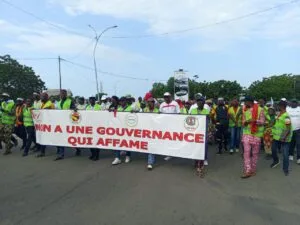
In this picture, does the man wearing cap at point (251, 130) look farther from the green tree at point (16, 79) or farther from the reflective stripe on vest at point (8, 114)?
the green tree at point (16, 79)

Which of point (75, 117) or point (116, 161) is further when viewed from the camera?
point (75, 117)

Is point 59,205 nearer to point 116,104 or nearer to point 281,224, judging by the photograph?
point 281,224

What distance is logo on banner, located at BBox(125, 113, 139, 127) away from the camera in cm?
966

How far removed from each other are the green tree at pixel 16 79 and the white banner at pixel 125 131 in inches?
2261

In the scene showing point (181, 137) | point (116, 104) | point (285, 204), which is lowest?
point (285, 204)

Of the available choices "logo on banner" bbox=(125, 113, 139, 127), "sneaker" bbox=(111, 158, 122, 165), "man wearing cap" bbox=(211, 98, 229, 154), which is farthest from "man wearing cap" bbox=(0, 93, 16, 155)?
"man wearing cap" bbox=(211, 98, 229, 154)

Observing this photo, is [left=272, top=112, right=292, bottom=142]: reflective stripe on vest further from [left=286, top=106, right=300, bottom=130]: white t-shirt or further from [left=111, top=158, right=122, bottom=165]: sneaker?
[left=111, top=158, right=122, bottom=165]: sneaker

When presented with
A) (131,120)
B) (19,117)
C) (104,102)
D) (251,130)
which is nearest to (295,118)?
(251,130)

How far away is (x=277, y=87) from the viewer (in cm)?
7744

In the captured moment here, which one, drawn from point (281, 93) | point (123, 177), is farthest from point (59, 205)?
point (281, 93)

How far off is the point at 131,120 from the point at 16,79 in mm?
61190

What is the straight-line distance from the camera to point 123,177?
820cm

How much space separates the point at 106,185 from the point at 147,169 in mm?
1781

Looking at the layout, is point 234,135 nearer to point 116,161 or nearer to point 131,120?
point 131,120
